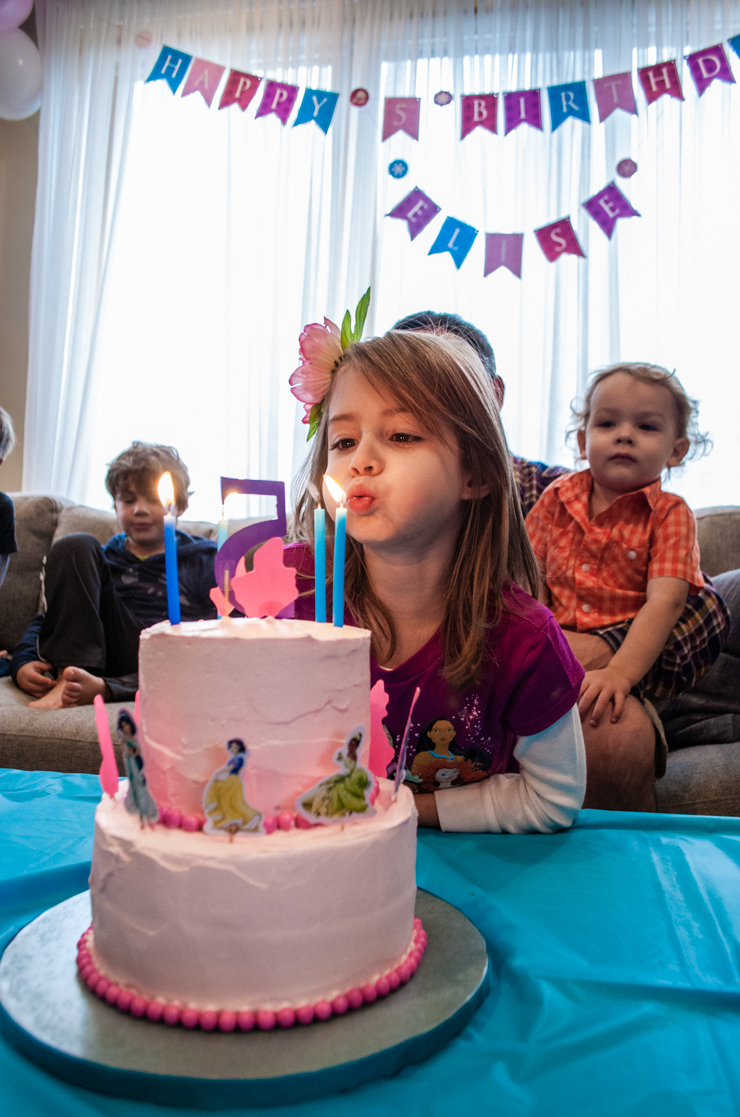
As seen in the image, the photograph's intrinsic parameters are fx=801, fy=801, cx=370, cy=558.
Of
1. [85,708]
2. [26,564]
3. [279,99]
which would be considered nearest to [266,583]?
[85,708]

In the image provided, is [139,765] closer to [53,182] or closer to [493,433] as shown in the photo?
[493,433]

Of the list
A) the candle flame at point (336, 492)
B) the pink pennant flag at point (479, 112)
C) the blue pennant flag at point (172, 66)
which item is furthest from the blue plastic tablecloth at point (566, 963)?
the blue pennant flag at point (172, 66)

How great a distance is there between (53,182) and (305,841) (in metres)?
4.42

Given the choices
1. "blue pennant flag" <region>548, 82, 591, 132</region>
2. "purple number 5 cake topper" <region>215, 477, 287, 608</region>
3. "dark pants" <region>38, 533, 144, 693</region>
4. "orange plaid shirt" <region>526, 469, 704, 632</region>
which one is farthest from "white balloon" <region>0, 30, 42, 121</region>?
"purple number 5 cake topper" <region>215, 477, 287, 608</region>

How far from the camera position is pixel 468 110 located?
3.34 metres

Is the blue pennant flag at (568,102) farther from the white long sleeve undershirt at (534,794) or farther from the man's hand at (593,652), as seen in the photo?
the white long sleeve undershirt at (534,794)

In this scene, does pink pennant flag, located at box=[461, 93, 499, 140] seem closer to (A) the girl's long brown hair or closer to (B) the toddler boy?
(B) the toddler boy

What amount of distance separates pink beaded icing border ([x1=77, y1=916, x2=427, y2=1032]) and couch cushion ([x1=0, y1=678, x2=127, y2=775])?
1.48m

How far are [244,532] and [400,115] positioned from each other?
3.22 metres

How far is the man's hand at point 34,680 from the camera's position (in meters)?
2.37

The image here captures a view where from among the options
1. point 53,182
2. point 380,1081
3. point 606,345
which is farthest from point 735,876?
point 53,182

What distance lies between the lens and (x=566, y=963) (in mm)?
681

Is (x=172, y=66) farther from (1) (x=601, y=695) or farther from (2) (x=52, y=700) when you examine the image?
(1) (x=601, y=695)

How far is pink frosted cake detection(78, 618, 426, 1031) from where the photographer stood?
0.60 m
